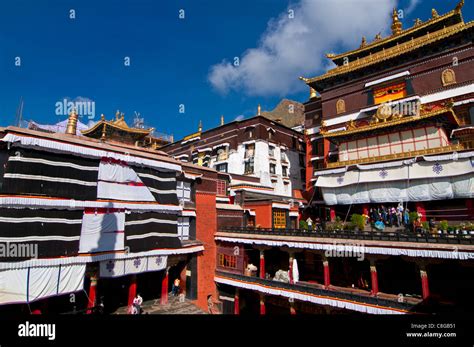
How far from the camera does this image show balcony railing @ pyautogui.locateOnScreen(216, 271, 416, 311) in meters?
16.0

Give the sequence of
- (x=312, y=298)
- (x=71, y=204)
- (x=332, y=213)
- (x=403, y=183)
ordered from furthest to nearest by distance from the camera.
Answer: (x=332, y=213)
(x=403, y=183)
(x=312, y=298)
(x=71, y=204)

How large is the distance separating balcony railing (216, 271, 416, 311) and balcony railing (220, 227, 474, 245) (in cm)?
363

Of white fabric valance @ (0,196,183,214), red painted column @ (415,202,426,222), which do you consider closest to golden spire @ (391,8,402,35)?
red painted column @ (415,202,426,222)

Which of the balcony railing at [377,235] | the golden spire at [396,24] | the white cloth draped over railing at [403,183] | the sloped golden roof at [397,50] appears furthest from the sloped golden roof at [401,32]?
the balcony railing at [377,235]

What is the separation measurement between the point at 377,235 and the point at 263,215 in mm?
13020

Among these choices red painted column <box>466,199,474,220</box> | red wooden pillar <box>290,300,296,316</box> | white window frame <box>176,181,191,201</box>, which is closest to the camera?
red wooden pillar <box>290,300,296,316</box>

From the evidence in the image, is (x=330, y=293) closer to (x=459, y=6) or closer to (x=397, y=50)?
(x=397, y=50)

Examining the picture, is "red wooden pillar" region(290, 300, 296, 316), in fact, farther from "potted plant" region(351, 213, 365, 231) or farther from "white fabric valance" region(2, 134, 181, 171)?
"white fabric valance" region(2, 134, 181, 171)

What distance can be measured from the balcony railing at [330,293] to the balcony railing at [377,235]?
11.9 feet

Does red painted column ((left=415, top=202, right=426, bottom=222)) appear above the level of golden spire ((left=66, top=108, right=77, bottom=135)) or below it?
below

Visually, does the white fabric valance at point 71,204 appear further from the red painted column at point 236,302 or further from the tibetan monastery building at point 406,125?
the tibetan monastery building at point 406,125

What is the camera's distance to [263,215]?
94.0 ft

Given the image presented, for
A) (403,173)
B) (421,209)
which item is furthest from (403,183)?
(421,209)

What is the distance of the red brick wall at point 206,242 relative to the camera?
79.1ft
